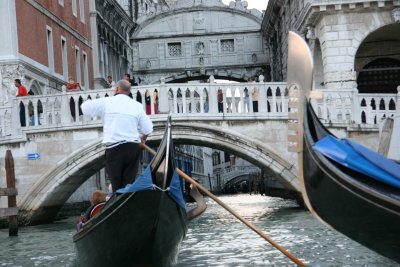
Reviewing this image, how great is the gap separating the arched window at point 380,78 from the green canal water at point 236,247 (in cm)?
426

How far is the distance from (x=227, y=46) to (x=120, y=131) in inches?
614

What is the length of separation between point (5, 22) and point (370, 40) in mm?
5973

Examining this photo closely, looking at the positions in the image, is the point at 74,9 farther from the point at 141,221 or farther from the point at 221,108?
the point at 141,221

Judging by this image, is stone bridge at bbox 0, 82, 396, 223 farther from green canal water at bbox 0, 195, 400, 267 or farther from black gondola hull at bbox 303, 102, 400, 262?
black gondola hull at bbox 303, 102, 400, 262

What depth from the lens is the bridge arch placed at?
9.74m

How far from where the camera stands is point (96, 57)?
1670 cm

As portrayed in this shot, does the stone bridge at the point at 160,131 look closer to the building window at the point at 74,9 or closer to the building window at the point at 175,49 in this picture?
the building window at the point at 74,9

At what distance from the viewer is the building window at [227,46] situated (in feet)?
65.8

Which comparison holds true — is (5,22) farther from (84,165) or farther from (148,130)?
(148,130)

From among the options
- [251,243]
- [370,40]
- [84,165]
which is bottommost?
[251,243]

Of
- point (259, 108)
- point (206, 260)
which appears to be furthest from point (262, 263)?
point (259, 108)

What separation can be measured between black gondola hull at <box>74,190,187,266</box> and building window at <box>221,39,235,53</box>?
51.2ft

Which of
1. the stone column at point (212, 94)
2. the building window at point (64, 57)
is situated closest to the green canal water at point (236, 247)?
the stone column at point (212, 94)

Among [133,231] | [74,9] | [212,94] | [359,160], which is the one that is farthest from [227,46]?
[359,160]
